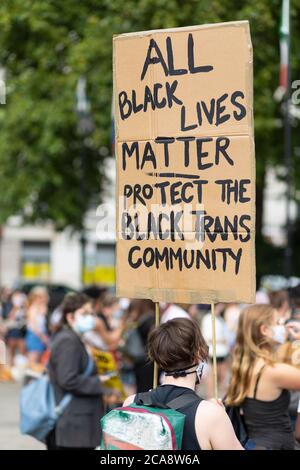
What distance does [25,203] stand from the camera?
2289cm

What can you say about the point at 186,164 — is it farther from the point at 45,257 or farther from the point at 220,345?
the point at 45,257

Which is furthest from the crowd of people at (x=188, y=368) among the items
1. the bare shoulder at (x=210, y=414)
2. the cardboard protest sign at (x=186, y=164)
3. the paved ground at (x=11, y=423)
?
the paved ground at (x=11, y=423)

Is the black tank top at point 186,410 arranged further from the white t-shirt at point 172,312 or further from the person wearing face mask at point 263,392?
the white t-shirt at point 172,312

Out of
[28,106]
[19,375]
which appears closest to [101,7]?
[28,106]

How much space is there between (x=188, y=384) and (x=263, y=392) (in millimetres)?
1590

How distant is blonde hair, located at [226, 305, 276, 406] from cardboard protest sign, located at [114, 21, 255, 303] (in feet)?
2.76

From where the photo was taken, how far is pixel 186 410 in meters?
4.18

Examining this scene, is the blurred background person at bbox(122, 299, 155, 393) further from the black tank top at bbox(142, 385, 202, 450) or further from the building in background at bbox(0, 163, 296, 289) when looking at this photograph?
the building in background at bbox(0, 163, 296, 289)

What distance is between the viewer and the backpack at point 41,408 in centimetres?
761

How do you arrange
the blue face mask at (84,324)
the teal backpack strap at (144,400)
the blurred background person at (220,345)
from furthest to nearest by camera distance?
1. the blurred background person at (220,345)
2. the blue face mask at (84,324)
3. the teal backpack strap at (144,400)

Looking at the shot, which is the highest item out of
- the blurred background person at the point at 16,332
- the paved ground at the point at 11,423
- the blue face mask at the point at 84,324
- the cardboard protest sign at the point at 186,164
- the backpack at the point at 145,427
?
the cardboard protest sign at the point at 186,164

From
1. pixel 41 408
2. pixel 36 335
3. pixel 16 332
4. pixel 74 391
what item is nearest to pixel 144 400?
pixel 74 391

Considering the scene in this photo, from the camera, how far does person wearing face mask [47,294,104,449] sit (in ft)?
24.7
